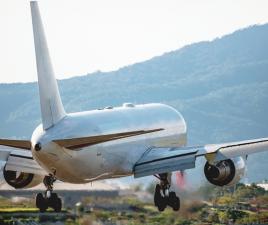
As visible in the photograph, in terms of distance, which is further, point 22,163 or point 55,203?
point 22,163

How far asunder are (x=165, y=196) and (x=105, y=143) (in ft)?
20.9

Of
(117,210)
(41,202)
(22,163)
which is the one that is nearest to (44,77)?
(22,163)

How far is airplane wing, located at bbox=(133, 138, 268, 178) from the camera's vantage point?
5728cm

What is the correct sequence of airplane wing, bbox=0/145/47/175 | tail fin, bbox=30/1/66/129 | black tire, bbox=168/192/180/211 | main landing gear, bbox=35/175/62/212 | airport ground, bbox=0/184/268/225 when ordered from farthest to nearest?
airport ground, bbox=0/184/268/225
black tire, bbox=168/192/180/211
airplane wing, bbox=0/145/47/175
main landing gear, bbox=35/175/62/212
tail fin, bbox=30/1/66/129

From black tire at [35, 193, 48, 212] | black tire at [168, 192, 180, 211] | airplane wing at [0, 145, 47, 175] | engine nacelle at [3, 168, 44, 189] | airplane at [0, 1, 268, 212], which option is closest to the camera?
airplane at [0, 1, 268, 212]

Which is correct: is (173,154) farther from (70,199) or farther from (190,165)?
(70,199)

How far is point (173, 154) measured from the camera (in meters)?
60.4

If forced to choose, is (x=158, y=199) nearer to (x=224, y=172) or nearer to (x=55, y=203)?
(x=224, y=172)

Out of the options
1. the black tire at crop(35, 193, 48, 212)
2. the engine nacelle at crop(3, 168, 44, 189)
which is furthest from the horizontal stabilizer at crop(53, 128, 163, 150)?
the engine nacelle at crop(3, 168, 44, 189)

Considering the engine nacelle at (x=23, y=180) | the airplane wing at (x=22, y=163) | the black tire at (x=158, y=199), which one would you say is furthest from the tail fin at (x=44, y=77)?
the black tire at (x=158, y=199)

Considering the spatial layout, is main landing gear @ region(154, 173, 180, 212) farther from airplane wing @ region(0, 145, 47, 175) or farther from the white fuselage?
airplane wing @ region(0, 145, 47, 175)

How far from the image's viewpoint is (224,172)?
195ft

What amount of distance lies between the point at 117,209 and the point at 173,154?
6.90m

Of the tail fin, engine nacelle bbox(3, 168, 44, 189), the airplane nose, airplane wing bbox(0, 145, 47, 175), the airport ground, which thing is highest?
the tail fin
